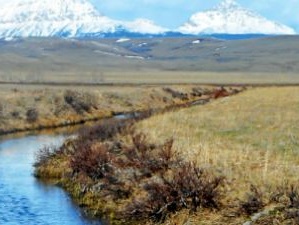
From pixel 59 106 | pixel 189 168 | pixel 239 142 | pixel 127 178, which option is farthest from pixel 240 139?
pixel 59 106

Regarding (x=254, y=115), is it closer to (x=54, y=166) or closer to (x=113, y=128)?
(x=113, y=128)

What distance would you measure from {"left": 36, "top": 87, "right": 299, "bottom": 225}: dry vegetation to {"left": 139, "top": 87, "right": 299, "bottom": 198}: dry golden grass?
3 cm

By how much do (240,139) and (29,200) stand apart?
8.10 m

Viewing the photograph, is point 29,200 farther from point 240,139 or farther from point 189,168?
point 240,139

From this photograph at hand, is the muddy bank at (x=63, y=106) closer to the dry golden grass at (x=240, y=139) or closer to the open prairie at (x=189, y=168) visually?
the dry golden grass at (x=240, y=139)

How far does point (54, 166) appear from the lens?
30.7 meters

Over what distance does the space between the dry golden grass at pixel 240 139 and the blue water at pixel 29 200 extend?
4221 millimetres

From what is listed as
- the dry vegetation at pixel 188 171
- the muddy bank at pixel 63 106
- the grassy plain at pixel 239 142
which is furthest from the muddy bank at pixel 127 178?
the muddy bank at pixel 63 106

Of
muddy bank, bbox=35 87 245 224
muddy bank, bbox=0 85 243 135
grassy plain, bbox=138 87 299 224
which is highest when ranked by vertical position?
grassy plain, bbox=138 87 299 224

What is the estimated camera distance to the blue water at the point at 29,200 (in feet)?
71.8

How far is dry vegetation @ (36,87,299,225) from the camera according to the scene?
1830 centimetres

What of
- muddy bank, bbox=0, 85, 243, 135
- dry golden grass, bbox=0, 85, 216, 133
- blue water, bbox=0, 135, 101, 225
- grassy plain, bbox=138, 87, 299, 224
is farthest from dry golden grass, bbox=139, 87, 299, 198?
dry golden grass, bbox=0, 85, 216, 133

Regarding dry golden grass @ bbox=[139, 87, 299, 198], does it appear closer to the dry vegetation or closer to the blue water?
the dry vegetation

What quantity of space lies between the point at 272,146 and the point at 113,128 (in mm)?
11837
